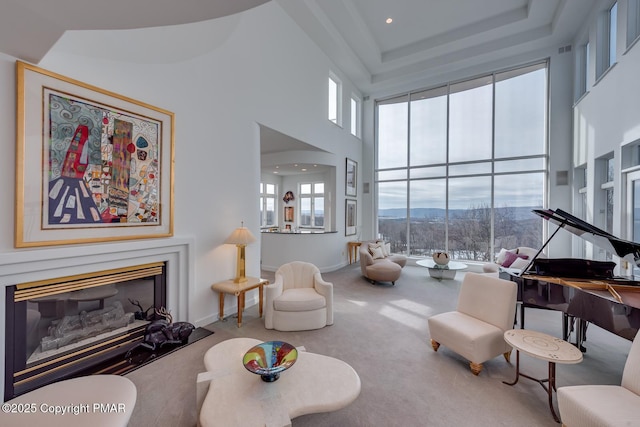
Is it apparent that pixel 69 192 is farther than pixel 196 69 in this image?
No

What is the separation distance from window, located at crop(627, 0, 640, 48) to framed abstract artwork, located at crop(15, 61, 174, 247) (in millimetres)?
6465

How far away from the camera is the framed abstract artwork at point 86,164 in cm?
212

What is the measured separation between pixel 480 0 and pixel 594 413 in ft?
23.2

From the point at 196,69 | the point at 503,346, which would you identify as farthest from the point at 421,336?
the point at 196,69

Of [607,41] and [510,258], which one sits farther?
[510,258]

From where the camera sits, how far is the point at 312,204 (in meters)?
9.75

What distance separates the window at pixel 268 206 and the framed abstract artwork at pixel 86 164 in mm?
6421

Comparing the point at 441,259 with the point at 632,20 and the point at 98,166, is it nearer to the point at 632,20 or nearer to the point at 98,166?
the point at 632,20

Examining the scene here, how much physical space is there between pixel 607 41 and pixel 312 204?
7.95 metres

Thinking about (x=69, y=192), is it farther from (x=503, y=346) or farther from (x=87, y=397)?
(x=503, y=346)

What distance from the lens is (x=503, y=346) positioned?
2.56 meters

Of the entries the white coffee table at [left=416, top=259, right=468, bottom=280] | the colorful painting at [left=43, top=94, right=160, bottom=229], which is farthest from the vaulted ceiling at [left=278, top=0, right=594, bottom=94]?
the white coffee table at [left=416, top=259, right=468, bottom=280]

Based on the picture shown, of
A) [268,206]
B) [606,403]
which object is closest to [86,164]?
[606,403]

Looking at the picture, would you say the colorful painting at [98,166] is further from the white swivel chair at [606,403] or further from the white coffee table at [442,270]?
the white coffee table at [442,270]
